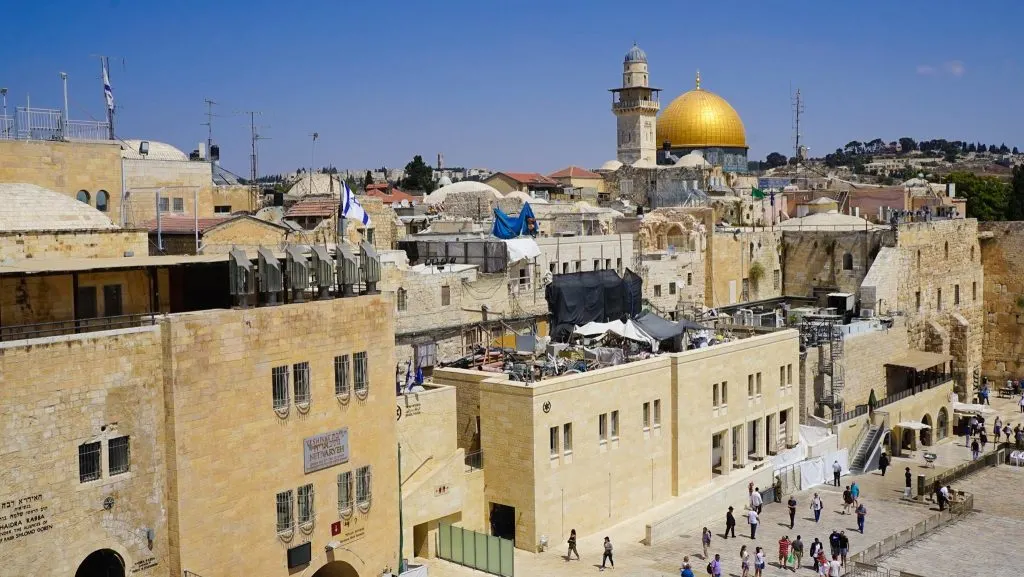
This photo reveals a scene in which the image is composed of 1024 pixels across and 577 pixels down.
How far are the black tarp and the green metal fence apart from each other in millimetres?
10185

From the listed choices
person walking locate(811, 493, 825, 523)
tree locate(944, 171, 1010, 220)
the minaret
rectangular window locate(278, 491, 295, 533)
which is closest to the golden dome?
the minaret

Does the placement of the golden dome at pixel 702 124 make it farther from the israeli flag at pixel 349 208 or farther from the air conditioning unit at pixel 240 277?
the air conditioning unit at pixel 240 277

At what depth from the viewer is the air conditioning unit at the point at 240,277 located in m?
20.3

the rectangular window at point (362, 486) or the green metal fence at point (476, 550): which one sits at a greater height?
the rectangular window at point (362, 486)

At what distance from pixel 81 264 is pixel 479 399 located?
11.2 m

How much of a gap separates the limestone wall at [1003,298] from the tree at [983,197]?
78.8 feet

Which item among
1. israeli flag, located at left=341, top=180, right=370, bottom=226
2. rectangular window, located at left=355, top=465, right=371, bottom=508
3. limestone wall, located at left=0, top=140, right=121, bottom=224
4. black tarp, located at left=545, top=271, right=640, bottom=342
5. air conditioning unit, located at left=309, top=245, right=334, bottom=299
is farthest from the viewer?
black tarp, located at left=545, top=271, right=640, bottom=342

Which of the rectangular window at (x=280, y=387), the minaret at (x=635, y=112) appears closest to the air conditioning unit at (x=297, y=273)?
the rectangular window at (x=280, y=387)

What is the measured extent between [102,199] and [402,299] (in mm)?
8806

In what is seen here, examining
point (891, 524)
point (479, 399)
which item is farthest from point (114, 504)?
point (891, 524)

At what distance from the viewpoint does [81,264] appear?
1898 centimetres

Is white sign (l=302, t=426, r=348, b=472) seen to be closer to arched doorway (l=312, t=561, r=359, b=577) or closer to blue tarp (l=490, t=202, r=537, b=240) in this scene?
arched doorway (l=312, t=561, r=359, b=577)

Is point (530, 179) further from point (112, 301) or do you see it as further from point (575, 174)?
point (112, 301)

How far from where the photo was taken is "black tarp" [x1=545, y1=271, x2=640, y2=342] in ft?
115
